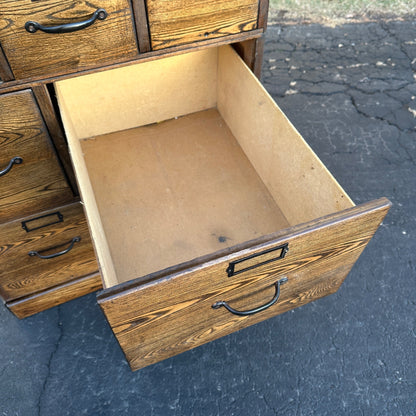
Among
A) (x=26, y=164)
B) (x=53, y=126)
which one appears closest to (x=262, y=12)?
(x=53, y=126)

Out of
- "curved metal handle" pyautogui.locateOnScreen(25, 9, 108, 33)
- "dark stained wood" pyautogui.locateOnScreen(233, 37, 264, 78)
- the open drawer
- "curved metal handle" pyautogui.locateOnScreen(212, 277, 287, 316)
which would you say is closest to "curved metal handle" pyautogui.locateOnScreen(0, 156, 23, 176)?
the open drawer

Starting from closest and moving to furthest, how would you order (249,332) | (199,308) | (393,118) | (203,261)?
(203,261)
(199,308)
(249,332)
(393,118)

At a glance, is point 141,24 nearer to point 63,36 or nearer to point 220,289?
point 63,36

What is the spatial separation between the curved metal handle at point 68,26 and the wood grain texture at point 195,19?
10cm

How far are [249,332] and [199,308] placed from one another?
53 cm

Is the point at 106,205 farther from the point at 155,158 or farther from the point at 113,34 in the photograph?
the point at 113,34

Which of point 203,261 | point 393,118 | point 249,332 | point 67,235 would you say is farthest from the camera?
point 393,118

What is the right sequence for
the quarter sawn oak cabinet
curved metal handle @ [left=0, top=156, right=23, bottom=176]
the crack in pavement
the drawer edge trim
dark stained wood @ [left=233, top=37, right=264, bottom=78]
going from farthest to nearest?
the crack in pavement, dark stained wood @ [left=233, top=37, right=264, bottom=78], curved metal handle @ [left=0, top=156, right=23, bottom=176], the quarter sawn oak cabinet, the drawer edge trim

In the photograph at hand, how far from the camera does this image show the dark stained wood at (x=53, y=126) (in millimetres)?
785

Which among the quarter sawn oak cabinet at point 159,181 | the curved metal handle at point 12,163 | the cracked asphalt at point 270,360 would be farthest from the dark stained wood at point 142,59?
the cracked asphalt at point 270,360

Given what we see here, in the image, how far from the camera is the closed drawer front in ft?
3.29

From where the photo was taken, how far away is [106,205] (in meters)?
1.14

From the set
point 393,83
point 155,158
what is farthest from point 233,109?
point 393,83

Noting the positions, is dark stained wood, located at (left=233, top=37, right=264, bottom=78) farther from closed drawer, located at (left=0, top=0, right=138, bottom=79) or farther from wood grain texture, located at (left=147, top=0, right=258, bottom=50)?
closed drawer, located at (left=0, top=0, right=138, bottom=79)
